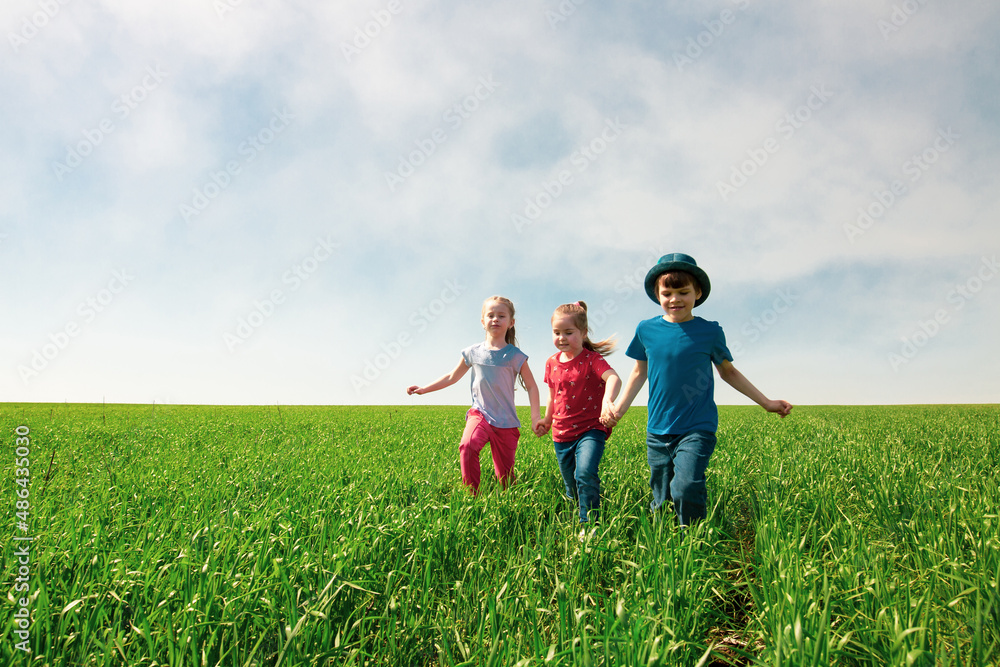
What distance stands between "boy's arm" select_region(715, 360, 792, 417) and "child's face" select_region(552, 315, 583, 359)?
3.74 feet

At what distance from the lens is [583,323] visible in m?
4.57

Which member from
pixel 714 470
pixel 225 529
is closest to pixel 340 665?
pixel 225 529

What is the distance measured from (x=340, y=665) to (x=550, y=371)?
2996 millimetres

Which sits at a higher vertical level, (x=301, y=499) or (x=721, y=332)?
(x=721, y=332)

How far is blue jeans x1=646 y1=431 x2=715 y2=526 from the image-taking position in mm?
3406

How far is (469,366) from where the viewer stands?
5.38 metres

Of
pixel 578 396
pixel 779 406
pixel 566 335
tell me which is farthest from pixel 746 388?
pixel 566 335

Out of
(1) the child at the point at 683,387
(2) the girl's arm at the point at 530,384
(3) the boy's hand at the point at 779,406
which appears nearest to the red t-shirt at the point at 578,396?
(1) the child at the point at 683,387

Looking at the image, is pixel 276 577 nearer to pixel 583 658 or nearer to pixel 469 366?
pixel 583 658

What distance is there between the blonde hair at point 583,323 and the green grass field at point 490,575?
1.28 meters

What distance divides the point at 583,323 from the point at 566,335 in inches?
10.8

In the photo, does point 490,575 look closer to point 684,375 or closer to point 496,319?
point 684,375

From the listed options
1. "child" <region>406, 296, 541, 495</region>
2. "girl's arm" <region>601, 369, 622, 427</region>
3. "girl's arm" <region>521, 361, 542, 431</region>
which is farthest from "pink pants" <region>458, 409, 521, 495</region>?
"girl's arm" <region>601, 369, 622, 427</region>

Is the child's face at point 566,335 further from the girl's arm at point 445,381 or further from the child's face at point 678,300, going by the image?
the girl's arm at point 445,381
